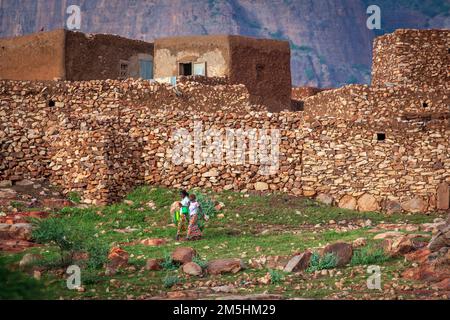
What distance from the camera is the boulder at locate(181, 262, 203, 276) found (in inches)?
829

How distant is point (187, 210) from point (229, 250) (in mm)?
2383

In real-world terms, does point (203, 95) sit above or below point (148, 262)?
above

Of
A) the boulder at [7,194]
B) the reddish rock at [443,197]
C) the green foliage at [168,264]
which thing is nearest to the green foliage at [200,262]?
the green foliage at [168,264]

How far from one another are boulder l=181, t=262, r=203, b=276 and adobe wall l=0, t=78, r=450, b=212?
784 centimetres

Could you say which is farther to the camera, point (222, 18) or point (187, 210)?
point (222, 18)

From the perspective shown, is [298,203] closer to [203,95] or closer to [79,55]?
[203,95]

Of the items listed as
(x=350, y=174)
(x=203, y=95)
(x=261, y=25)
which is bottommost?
(x=350, y=174)

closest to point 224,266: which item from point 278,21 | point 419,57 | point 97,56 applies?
point 419,57

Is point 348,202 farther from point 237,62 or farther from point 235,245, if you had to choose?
point 237,62

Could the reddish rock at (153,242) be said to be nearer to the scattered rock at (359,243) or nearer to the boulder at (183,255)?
the boulder at (183,255)

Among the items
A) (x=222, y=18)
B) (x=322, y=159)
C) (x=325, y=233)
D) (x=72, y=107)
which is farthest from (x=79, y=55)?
(x=222, y=18)

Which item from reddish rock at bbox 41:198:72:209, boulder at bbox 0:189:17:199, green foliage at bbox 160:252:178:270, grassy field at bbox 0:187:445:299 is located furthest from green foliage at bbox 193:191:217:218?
green foliage at bbox 160:252:178:270

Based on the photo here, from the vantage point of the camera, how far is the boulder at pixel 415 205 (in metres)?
28.9
